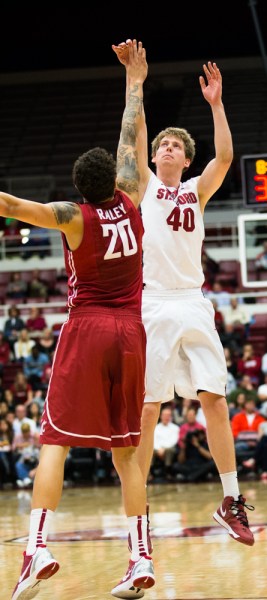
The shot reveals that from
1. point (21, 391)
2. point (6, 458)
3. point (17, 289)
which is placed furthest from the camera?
point (17, 289)

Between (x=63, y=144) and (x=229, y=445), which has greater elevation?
(x=63, y=144)

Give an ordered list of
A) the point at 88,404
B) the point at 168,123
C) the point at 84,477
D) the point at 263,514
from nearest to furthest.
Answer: the point at 88,404, the point at 263,514, the point at 84,477, the point at 168,123

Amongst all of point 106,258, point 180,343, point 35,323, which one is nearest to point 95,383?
point 106,258

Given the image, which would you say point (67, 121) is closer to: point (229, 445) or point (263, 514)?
point (263, 514)

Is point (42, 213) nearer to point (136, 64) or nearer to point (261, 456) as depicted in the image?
point (136, 64)

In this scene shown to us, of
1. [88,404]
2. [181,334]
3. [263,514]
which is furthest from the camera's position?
[263,514]

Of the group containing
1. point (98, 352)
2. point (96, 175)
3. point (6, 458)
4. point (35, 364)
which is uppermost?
point (96, 175)

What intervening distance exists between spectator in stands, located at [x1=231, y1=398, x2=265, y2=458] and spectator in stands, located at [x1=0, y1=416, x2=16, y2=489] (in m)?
3.59

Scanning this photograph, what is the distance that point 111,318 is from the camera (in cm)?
514

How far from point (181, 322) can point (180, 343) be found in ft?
0.53

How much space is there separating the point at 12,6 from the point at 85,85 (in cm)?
328

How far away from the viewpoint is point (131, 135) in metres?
5.70

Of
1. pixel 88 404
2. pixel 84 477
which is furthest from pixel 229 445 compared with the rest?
pixel 84 477

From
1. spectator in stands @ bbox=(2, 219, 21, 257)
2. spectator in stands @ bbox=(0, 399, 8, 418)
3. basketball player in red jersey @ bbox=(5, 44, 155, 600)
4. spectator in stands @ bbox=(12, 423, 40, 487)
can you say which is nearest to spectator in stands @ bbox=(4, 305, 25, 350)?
spectator in stands @ bbox=(0, 399, 8, 418)
